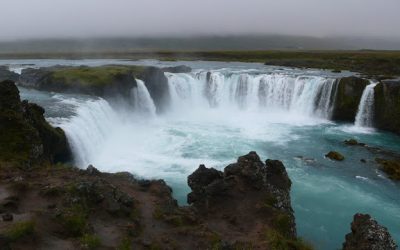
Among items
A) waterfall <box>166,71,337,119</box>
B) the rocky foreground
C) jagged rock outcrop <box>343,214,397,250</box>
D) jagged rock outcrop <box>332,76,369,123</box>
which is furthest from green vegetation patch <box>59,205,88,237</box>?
jagged rock outcrop <box>332,76,369,123</box>

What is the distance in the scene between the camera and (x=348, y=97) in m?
46.3

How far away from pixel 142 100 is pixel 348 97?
22660mm

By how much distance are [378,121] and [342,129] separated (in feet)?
13.0

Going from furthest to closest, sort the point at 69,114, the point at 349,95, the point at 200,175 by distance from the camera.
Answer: the point at 349,95 → the point at 69,114 → the point at 200,175

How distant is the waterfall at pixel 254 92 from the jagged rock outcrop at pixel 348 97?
80cm

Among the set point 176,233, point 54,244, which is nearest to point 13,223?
point 54,244

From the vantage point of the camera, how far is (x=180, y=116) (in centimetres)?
5053

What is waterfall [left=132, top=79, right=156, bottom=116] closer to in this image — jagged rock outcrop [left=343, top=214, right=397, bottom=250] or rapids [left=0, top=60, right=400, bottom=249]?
rapids [left=0, top=60, right=400, bottom=249]

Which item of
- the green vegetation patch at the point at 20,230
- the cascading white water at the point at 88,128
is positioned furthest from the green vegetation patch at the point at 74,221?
the cascading white water at the point at 88,128

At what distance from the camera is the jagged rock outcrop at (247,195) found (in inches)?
660

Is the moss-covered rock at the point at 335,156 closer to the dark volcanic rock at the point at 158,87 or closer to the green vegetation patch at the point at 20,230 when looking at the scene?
the dark volcanic rock at the point at 158,87

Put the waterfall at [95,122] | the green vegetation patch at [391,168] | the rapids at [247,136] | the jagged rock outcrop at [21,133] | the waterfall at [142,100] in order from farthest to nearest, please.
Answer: the waterfall at [142,100]
the waterfall at [95,122]
the green vegetation patch at [391,168]
the rapids at [247,136]
the jagged rock outcrop at [21,133]

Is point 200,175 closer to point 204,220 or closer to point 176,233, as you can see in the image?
point 204,220

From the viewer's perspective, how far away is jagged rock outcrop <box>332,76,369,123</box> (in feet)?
151
